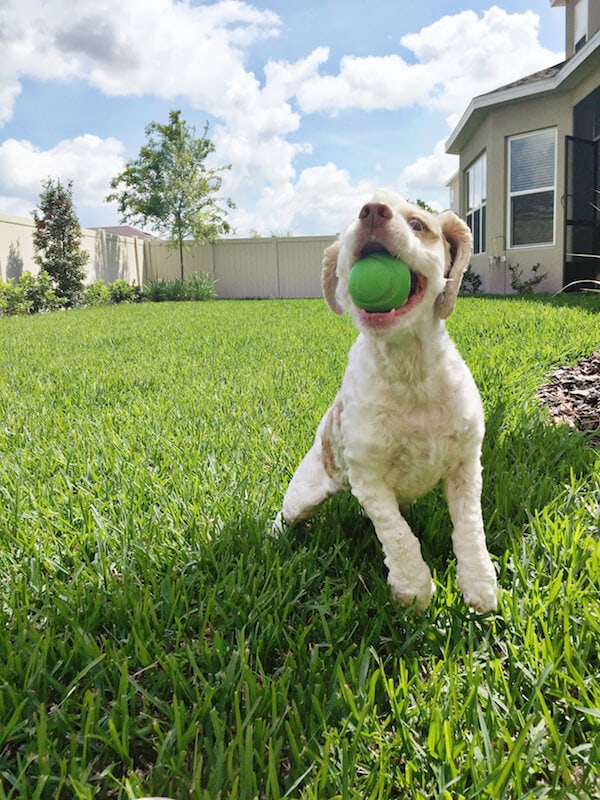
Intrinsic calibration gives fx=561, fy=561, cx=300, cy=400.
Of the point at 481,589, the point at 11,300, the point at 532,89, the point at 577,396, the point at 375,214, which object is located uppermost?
the point at 532,89

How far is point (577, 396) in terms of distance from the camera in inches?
144

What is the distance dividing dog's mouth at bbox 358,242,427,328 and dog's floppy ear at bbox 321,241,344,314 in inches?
11.1

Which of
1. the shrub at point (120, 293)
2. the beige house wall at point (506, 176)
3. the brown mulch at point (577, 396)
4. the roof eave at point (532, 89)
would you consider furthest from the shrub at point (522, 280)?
the shrub at point (120, 293)

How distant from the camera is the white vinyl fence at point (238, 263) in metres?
21.8

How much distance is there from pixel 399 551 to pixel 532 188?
13206mm

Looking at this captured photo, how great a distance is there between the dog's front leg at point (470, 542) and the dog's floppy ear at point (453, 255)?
50 cm

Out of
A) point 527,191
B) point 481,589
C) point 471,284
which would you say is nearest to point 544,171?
point 527,191

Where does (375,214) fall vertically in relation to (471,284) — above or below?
below

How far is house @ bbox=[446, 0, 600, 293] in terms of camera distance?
11.7 meters

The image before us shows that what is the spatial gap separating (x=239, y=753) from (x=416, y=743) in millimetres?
406

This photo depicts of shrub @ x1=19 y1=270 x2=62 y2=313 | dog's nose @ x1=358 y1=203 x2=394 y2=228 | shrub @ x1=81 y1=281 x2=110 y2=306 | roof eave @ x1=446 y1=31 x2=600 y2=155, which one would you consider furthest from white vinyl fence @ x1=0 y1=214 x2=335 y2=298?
dog's nose @ x1=358 y1=203 x2=394 y2=228

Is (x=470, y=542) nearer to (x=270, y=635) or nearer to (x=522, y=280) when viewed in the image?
(x=270, y=635)

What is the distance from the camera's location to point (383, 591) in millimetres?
1805

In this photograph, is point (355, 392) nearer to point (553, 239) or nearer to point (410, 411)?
point (410, 411)
